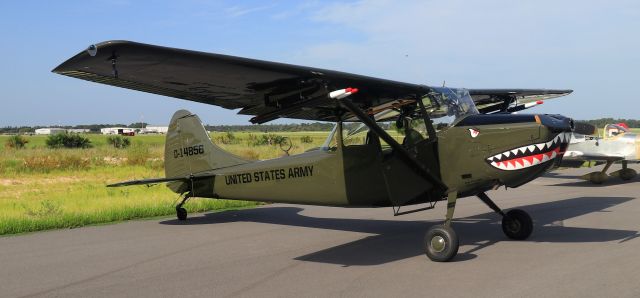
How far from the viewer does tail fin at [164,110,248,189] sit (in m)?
10.2

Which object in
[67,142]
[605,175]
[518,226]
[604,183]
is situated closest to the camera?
[518,226]

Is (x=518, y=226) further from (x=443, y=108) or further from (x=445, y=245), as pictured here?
(x=443, y=108)

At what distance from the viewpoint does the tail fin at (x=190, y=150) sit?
10.2 meters

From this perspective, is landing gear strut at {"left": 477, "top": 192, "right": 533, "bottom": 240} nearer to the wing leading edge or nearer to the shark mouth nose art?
the shark mouth nose art

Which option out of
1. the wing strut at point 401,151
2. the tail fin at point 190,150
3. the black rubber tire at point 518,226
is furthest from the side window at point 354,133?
the tail fin at point 190,150

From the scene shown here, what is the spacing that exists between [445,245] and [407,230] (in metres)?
2.45

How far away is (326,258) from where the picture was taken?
6.73 m

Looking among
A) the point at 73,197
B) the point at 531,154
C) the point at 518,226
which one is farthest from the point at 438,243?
the point at 73,197

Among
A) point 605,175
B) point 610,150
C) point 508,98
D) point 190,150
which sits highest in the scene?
point 508,98

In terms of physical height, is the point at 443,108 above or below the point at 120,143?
above

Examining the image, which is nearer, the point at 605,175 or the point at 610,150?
the point at 605,175

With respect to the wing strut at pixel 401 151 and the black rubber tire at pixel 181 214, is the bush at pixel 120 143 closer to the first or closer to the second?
the black rubber tire at pixel 181 214

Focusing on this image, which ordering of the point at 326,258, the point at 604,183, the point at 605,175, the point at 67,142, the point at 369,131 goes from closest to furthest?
the point at 326,258 < the point at 369,131 < the point at 605,175 < the point at 604,183 < the point at 67,142

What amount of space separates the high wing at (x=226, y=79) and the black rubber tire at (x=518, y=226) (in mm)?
2383
